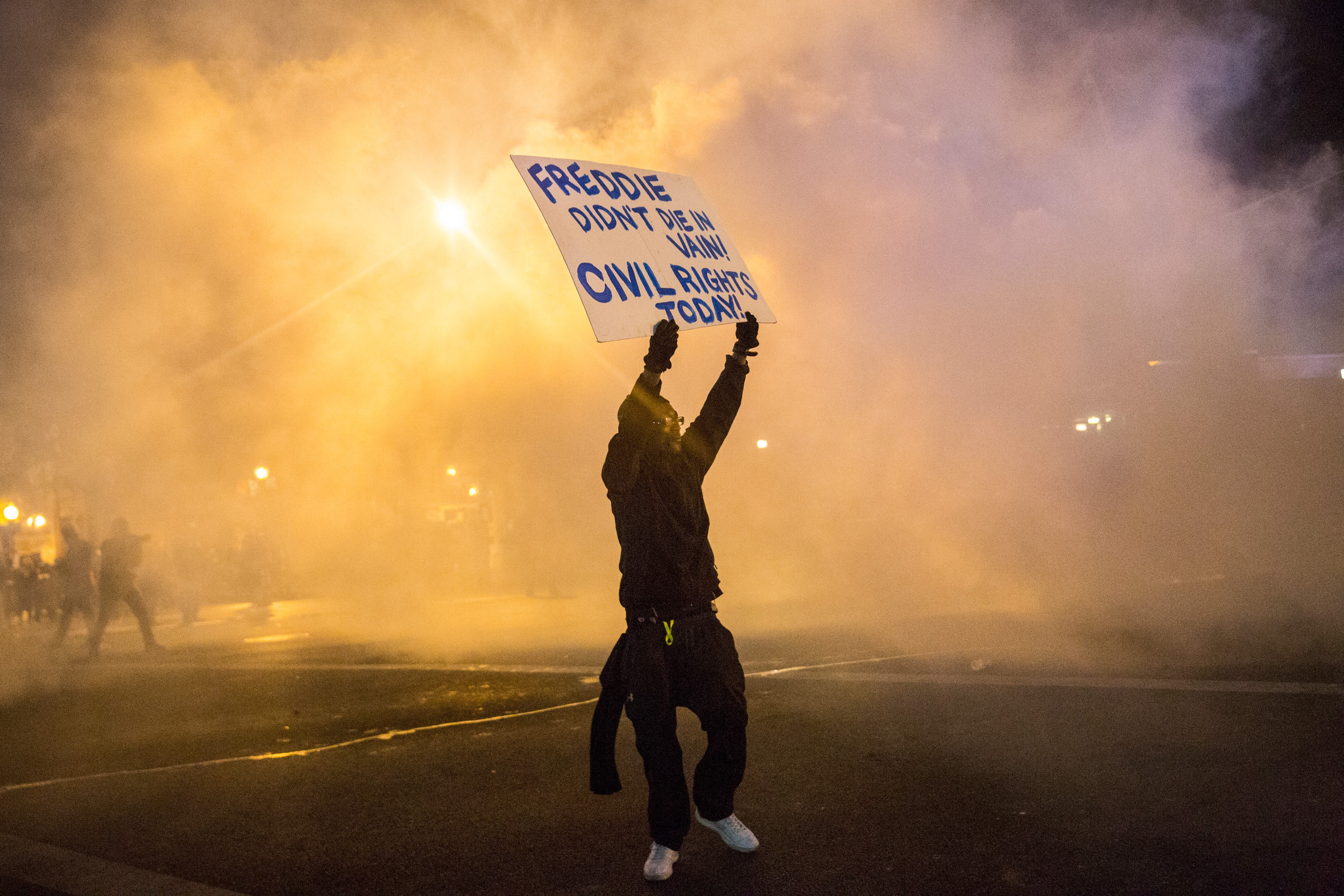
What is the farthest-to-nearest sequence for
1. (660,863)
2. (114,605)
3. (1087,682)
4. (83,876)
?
(114,605)
(1087,682)
(83,876)
(660,863)

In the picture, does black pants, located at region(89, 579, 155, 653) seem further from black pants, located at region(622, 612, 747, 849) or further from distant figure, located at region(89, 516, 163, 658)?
black pants, located at region(622, 612, 747, 849)

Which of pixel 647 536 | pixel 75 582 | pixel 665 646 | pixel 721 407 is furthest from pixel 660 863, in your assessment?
pixel 75 582

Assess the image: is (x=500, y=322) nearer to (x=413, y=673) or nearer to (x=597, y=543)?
(x=597, y=543)

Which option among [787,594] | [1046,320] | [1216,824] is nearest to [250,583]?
[787,594]

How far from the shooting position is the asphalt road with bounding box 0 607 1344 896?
2.92 meters

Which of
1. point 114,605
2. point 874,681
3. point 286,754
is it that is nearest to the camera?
point 286,754

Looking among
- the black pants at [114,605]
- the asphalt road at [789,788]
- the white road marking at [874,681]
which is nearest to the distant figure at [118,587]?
the black pants at [114,605]

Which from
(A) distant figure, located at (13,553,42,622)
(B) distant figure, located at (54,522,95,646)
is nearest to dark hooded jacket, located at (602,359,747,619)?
(B) distant figure, located at (54,522,95,646)

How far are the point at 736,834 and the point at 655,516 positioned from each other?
100cm

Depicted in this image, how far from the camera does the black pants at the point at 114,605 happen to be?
9656mm

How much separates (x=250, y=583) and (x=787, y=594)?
32.9 feet

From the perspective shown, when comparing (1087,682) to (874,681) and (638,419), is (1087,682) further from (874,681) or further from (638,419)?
(638,419)

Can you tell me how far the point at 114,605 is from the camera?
989 centimetres

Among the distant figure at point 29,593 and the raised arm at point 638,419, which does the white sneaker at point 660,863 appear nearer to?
the raised arm at point 638,419
